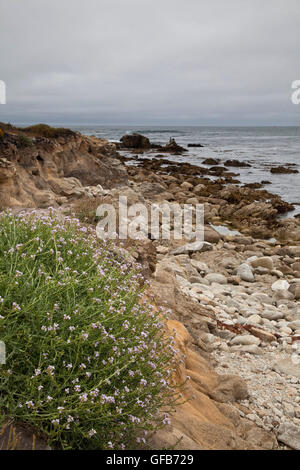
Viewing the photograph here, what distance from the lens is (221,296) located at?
8133mm

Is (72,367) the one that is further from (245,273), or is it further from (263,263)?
(263,263)

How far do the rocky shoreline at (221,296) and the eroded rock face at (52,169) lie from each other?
6 centimetres

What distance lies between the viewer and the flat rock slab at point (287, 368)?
4.92m

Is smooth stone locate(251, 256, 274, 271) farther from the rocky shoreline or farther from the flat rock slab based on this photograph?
the flat rock slab

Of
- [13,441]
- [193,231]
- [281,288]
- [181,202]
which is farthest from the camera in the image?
[181,202]

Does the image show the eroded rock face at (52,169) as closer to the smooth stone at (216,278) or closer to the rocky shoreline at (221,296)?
the rocky shoreline at (221,296)

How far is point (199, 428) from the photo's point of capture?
329 cm

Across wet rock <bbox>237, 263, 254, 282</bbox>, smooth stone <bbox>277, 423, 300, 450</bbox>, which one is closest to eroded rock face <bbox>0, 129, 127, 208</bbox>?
wet rock <bbox>237, 263, 254, 282</bbox>

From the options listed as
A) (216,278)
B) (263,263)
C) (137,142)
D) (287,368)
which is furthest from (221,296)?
(137,142)

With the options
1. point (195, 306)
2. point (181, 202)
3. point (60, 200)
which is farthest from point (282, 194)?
point (195, 306)

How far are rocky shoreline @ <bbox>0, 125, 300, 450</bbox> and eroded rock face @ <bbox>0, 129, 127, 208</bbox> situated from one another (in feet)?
0.19
